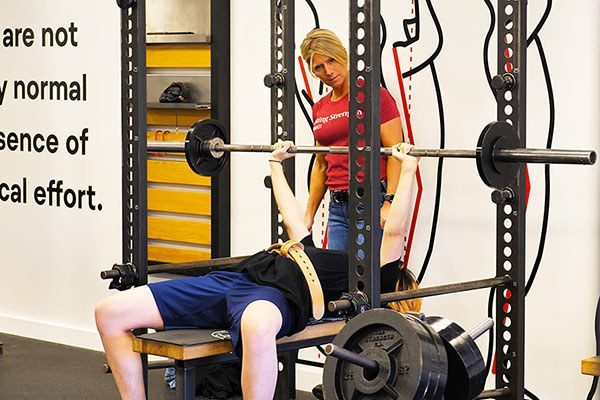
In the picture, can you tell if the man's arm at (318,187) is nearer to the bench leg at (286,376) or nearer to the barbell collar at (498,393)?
the bench leg at (286,376)

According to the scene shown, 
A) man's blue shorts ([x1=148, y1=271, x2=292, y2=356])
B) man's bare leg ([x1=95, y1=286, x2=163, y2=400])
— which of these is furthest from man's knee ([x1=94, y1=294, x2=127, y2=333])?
man's blue shorts ([x1=148, y1=271, x2=292, y2=356])

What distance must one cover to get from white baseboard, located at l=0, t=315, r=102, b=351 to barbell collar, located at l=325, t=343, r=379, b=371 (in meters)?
3.80

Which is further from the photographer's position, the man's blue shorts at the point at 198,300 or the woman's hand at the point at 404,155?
the man's blue shorts at the point at 198,300

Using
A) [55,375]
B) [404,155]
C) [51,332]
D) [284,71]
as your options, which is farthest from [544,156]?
[51,332]

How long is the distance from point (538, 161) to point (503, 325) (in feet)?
3.09

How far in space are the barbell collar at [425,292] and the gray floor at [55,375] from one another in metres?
1.49

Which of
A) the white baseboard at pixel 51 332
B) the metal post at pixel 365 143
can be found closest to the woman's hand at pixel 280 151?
the metal post at pixel 365 143

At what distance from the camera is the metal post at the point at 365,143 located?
3.25m

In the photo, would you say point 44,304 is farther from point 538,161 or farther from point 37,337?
point 538,161

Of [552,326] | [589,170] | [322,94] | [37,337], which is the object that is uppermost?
[322,94]

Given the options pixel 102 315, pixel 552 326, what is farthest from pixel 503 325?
pixel 102 315

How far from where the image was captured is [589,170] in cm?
427

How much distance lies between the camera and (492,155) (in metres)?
3.42

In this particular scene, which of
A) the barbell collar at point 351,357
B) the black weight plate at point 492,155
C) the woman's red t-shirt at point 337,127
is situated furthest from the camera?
the woman's red t-shirt at point 337,127
